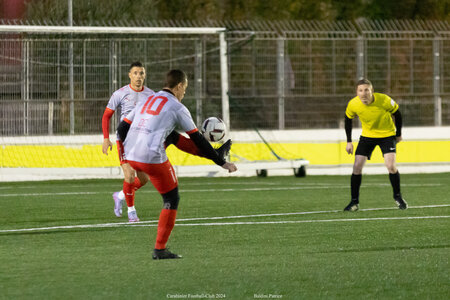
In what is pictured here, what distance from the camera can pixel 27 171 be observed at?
21938 millimetres

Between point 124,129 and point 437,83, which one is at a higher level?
point 437,83

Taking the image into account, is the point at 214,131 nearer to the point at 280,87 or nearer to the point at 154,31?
the point at 154,31

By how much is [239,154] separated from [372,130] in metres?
8.96

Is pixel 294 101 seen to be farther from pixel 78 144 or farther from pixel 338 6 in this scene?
pixel 338 6

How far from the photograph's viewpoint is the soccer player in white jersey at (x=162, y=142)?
9727 millimetres

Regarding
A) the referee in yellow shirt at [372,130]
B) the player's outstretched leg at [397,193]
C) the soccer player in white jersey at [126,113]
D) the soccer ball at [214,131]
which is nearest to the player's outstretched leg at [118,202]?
the soccer player in white jersey at [126,113]

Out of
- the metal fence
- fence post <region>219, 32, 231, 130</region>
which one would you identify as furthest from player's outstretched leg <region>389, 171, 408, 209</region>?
the metal fence

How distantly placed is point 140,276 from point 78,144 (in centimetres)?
1440

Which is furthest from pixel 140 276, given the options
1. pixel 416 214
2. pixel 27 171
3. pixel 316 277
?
pixel 27 171

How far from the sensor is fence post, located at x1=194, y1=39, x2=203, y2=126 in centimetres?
2412

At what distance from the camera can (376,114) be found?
14961 millimetres

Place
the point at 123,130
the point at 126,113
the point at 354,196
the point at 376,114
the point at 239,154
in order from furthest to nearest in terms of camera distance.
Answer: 1. the point at 239,154
2. the point at 376,114
3. the point at 354,196
4. the point at 126,113
5. the point at 123,130

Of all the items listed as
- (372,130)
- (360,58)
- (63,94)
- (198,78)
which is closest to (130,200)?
(372,130)

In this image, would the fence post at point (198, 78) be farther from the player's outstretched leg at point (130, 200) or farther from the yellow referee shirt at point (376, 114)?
the player's outstretched leg at point (130, 200)
